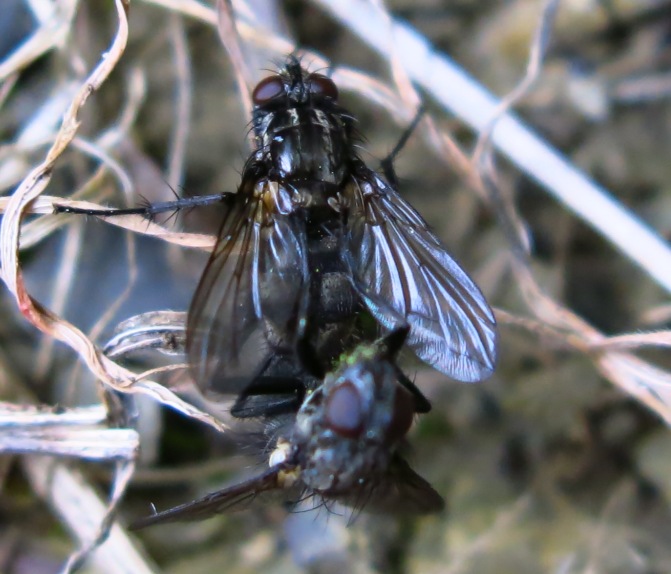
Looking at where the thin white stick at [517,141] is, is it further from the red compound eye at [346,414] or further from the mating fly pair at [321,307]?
the red compound eye at [346,414]

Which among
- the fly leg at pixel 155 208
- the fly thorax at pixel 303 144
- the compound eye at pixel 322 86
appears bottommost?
the fly leg at pixel 155 208

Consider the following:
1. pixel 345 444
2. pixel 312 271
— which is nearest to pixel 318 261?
pixel 312 271

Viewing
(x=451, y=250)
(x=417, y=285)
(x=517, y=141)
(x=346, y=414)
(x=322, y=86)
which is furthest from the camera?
(x=451, y=250)

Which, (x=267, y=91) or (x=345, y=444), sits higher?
(x=267, y=91)

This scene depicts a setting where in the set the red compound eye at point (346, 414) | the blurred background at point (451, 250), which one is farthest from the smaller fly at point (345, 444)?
the blurred background at point (451, 250)

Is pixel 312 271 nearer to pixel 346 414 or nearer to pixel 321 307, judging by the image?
pixel 321 307

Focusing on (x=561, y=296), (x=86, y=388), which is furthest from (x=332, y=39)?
(x=86, y=388)

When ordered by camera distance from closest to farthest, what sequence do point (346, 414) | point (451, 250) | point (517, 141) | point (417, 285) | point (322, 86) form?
point (346, 414)
point (417, 285)
point (322, 86)
point (517, 141)
point (451, 250)
